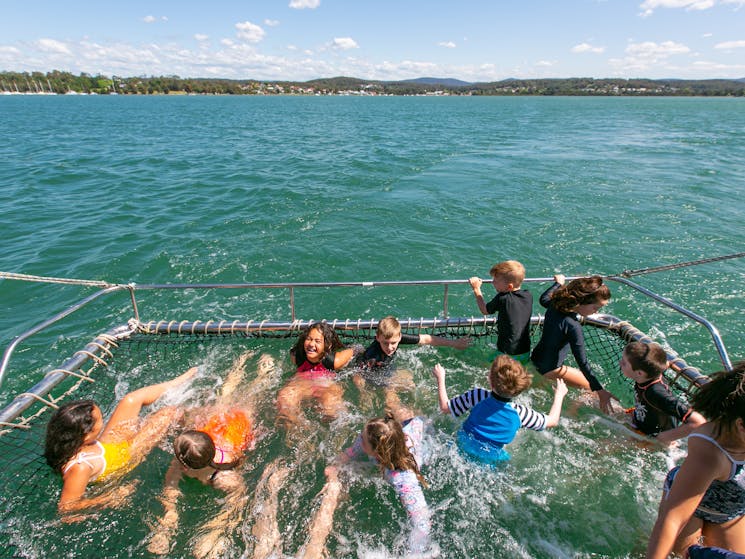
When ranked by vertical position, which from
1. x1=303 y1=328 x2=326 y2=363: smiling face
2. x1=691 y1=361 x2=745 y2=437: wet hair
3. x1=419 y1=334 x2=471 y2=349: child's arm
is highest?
x1=691 y1=361 x2=745 y2=437: wet hair

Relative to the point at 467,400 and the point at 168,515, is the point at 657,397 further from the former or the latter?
the point at 168,515

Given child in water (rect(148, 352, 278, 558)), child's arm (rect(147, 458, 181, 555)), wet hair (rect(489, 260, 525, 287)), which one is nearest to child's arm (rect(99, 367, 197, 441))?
child in water (rect(148, 352, 278, 558))

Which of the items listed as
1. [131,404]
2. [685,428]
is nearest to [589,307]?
[685,428]

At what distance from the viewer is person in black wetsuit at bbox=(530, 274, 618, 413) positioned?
4520 millimetres

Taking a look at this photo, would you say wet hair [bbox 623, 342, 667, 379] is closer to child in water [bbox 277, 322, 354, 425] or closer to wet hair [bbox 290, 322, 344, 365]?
child in water [bbox 277, 322, 354, 425]

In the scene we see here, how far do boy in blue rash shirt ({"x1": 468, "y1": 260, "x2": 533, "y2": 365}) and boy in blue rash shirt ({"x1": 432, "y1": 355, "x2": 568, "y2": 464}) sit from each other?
1133mm

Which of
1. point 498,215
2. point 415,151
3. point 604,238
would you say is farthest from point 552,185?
point 415,151

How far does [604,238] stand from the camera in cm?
1341

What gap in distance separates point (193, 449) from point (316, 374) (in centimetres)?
190

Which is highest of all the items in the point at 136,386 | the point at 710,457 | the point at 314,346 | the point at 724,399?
the point at 724,399

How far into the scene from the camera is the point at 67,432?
3.48m

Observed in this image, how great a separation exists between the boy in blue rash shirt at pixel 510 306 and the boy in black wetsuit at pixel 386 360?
964 mm

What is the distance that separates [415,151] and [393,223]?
17597mm

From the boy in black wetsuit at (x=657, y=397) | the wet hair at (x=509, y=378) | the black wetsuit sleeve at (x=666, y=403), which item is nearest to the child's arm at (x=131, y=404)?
the wet hair at (x=509, y=378)
